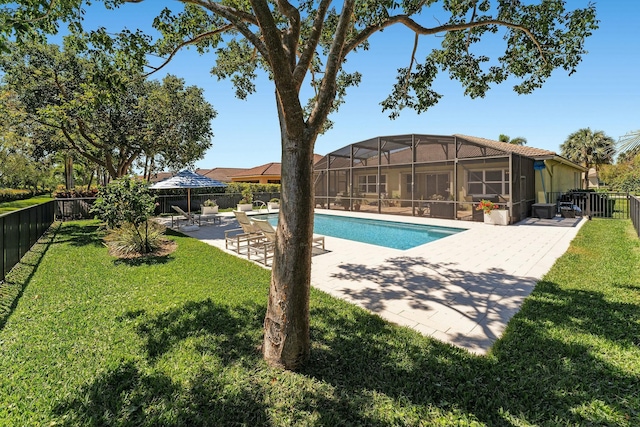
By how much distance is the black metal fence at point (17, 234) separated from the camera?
6.16 meters

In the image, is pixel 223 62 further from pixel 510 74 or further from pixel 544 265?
pixel 544 265

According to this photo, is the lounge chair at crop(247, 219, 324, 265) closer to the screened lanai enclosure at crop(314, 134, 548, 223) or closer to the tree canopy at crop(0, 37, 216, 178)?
the tree canopy at crop(0, 37, 216, 178)

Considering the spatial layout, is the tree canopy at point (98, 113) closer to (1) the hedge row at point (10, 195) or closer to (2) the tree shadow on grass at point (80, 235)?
(2) the tree shadow on grass at point (80, 235)

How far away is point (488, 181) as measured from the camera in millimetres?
17578

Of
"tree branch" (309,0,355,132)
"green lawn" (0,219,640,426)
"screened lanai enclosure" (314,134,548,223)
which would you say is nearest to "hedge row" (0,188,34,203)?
"screened lanai enclosure" (314,134,548,223)

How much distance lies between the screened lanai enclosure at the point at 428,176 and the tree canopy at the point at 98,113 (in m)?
9.54

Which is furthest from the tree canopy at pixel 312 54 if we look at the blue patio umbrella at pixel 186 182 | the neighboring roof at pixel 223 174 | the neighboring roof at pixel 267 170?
the neighboring roof at pixel 223 174

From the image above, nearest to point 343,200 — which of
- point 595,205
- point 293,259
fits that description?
point 595,205

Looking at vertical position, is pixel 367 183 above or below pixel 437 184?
above

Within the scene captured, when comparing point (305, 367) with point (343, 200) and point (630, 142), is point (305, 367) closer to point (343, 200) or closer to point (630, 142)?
point (630, 142)

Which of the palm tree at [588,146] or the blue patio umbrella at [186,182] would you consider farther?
the palm tree at [588,146]

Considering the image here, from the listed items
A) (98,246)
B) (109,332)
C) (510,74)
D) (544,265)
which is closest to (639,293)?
(544,265)

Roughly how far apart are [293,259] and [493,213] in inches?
547

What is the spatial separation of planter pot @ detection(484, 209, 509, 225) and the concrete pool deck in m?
2.65
